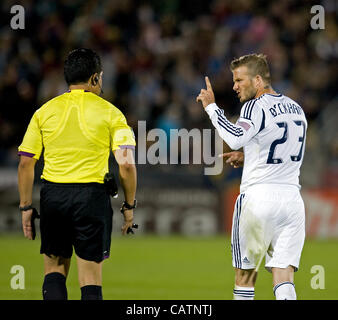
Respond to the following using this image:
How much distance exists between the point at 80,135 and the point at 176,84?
36.2ft

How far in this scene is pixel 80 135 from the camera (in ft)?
18.8

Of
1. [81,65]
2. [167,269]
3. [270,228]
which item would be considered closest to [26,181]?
[81,65]

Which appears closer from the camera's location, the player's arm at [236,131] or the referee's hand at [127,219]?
the referee's hand at [127,219]

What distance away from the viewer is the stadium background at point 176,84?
15039 millimetres

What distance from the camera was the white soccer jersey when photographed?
6.23 meters

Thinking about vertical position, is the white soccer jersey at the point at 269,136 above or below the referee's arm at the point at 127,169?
above

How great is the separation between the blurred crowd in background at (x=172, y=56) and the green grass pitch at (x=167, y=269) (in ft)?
5.43

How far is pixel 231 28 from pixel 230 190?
4228 mm

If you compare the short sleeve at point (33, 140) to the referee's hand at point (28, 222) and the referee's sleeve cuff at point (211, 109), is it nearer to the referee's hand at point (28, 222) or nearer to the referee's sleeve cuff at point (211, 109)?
the referee's hand at point (28, 222)

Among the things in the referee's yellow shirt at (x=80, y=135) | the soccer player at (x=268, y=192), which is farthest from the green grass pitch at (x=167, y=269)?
the referee's yellow shirt at (x=80, y=135)

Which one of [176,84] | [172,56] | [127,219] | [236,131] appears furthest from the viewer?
[172,56]

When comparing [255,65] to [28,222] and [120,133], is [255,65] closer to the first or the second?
[120,133]

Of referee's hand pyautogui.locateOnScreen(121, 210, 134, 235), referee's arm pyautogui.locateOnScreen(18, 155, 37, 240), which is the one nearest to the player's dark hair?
referee's hand pyautogui.locateOnScreen(121, 210, 134, 235)

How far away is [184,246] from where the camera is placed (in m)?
14.1
